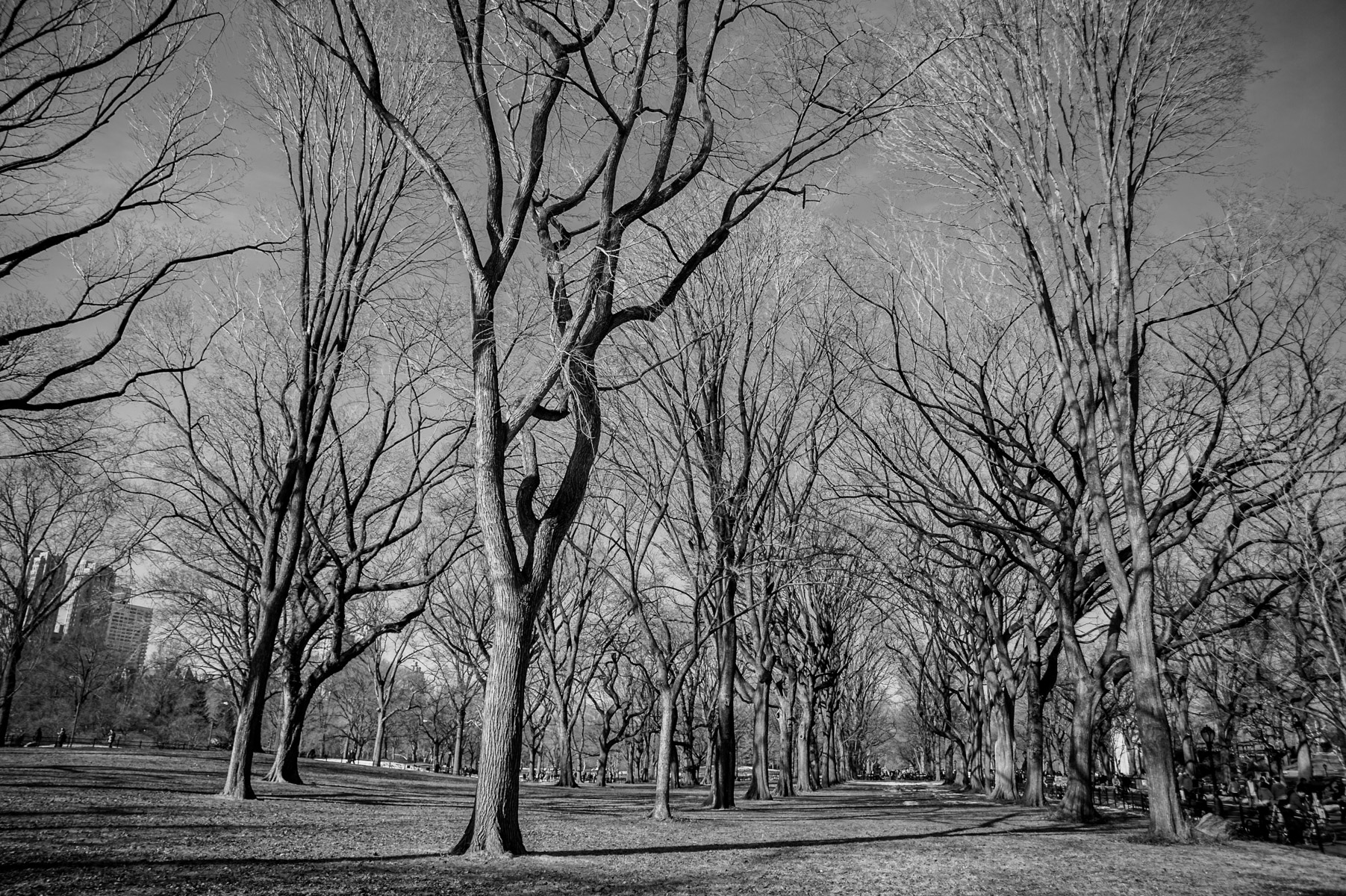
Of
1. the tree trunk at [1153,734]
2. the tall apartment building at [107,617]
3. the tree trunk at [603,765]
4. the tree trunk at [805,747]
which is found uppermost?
the tall apartment building at [107,617]

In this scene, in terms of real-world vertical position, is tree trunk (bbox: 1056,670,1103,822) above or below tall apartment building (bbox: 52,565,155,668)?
below

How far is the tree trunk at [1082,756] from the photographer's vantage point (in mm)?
14164

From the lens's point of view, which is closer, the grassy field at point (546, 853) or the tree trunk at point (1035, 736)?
the grassy field at point (546, 853)

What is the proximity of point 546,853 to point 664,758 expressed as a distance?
4.93 metres

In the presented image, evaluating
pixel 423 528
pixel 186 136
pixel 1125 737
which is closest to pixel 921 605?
pixel 423 528

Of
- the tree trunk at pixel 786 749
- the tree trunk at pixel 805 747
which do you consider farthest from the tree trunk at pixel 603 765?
the tree trunk at pixel 786 749

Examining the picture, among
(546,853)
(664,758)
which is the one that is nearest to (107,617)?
(664,758)

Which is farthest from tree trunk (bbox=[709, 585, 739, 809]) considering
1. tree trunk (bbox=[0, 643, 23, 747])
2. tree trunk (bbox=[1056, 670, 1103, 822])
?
tree trunk (bbox=[0, 643, 23, 747])

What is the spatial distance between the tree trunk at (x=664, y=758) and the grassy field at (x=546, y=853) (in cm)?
52

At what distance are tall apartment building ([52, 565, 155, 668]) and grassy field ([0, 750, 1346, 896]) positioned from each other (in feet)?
40.9

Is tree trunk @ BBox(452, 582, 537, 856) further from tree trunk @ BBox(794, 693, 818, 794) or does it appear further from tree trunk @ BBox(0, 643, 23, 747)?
tree trunk @ BBox(0, 643, 23, 747)

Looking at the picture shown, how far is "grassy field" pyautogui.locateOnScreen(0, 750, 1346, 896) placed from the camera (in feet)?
18.6

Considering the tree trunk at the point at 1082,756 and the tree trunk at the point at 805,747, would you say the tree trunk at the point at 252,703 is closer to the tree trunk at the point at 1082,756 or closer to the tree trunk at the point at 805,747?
the tree trunk at the point at 1082,756

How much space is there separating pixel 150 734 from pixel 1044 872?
65.0 metres
